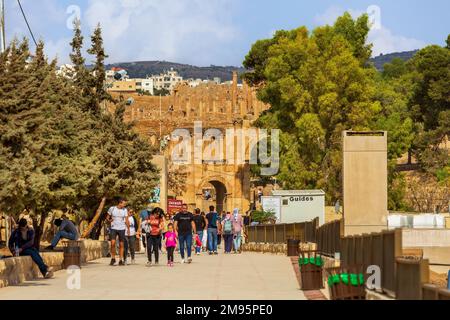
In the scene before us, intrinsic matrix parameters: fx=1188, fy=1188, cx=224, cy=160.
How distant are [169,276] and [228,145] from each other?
84567 millimetres

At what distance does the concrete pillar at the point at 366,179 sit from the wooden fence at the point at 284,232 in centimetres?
468

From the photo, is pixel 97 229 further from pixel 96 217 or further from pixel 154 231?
pixel 154 231

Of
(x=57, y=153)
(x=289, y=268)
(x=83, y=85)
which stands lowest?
(x=289, y=268)

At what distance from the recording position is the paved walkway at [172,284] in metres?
19.2

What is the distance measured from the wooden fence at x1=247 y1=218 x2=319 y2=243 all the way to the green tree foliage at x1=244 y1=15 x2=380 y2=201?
54.0ft

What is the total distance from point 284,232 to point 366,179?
38.1ft

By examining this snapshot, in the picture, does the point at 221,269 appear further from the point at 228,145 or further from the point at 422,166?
the point at 228,145

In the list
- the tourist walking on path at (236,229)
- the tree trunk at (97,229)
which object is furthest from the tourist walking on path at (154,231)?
the tree trunk at (97,229)

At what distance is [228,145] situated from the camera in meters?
110

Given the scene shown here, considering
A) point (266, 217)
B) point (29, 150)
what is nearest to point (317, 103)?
point (266, 217)

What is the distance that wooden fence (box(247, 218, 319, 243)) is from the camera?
37.8m

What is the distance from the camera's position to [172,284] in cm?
2231
